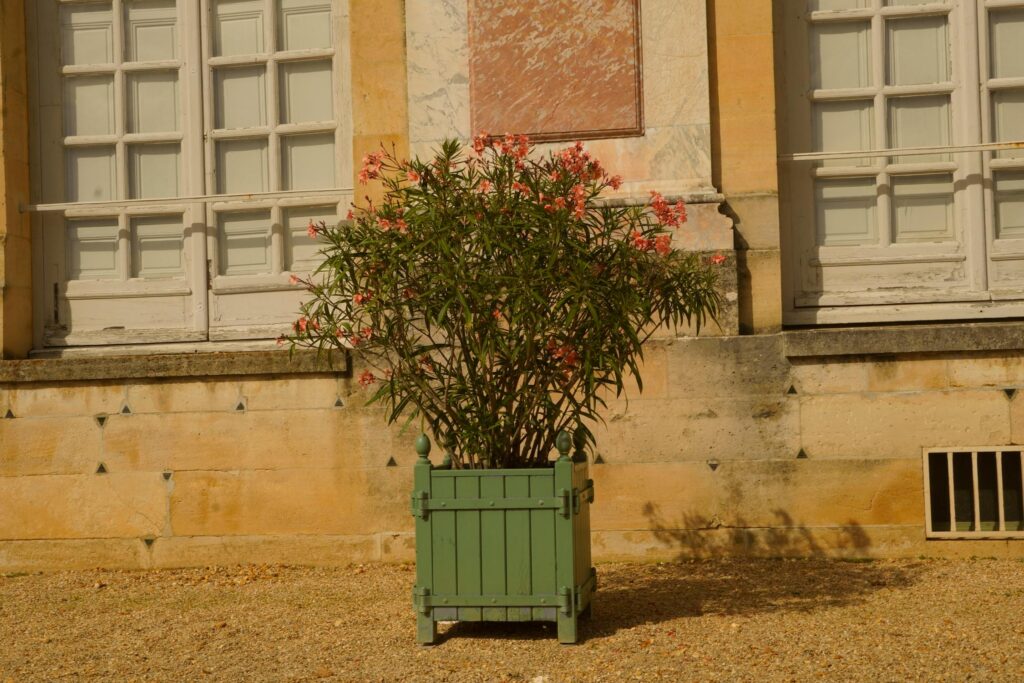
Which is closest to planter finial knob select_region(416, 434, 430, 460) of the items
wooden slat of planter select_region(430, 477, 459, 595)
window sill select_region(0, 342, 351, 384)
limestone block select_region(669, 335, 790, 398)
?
wooden slat of planter select_region(430, 477, 459, 595)

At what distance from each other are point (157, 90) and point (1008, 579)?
18.8 feet

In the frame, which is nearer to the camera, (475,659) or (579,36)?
(475,659)

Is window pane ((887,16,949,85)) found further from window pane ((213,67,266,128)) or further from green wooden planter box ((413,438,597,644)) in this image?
window pane ((213,67,266,128))

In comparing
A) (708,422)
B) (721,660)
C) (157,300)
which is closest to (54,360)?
(157,300)

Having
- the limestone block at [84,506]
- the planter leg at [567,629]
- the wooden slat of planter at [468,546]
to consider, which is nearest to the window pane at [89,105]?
the limestone block at [84,506]

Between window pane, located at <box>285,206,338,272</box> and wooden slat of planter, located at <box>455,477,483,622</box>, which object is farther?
window pane, located at <box>285,206,338,272</box>

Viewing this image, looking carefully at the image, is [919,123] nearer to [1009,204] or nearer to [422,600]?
[1009,204]

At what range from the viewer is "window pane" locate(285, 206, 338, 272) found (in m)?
7.63

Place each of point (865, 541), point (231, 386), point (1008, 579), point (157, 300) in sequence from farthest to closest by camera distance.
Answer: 1. point (157, 300)
2. point (231, 386)
3. point (865, 541)
4. point (1008, 579)

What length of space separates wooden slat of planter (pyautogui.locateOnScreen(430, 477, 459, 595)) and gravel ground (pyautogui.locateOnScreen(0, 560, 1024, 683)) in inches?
10.1

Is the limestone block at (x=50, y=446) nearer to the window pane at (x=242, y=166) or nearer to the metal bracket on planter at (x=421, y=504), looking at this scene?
the window pane at (x=242, y=166)

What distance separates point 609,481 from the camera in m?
6.83

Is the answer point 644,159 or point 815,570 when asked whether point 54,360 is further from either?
point 815,570

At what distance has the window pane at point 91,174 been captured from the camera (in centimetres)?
789
